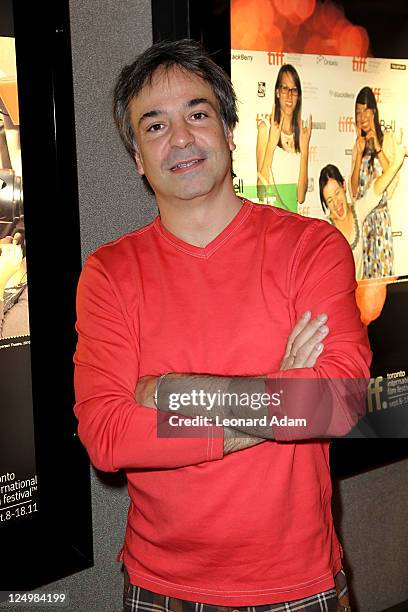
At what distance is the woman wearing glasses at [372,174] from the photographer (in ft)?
9.14

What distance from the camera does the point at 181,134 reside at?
169cm

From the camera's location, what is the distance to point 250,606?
1586 millimetres

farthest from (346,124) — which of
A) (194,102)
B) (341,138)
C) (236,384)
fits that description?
(236,384)

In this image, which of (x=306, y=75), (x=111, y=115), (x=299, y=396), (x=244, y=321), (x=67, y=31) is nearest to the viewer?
(x=299, y=396)

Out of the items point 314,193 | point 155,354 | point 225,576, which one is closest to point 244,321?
point 155,354

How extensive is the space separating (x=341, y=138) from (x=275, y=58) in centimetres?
39

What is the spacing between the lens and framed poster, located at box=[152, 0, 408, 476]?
7.67 ft

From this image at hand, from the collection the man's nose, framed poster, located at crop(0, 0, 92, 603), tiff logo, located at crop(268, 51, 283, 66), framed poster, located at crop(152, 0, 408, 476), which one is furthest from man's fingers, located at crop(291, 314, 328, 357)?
tiff logo, located at crop(268, 51, 283, 66)

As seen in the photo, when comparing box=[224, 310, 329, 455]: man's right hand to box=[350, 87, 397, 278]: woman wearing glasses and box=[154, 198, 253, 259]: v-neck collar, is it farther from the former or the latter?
box=[350, 87, 397, 278]: woman wearing glasses

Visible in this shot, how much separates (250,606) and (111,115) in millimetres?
1258

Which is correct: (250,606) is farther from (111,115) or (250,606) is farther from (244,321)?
(111,115)

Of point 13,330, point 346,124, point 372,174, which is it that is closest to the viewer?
point 13,330

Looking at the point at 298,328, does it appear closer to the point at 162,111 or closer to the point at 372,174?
the point at 162,111

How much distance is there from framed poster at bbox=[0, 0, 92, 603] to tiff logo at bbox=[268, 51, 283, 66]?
67 centimetres
